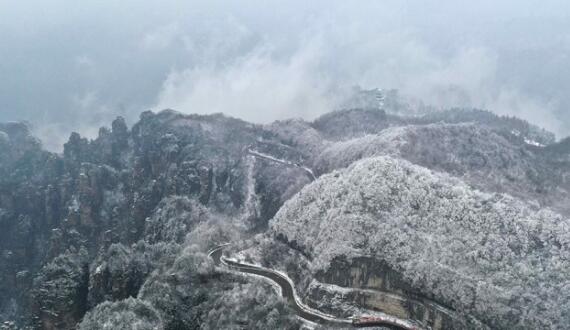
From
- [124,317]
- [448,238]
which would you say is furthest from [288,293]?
[124,317]

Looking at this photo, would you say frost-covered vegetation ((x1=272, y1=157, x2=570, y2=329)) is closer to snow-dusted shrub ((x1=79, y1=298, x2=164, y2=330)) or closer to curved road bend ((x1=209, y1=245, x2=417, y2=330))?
curved road bend ((x1=209, y1=245, x2=417, y2=330))

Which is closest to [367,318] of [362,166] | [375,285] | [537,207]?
[375,285]

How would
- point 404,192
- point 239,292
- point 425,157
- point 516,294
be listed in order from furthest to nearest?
1. point 425,157
2. point 404,192
3. point 239,292
4. point 516,294

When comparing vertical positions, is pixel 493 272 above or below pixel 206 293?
above

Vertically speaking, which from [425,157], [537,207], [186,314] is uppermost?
[425,157]

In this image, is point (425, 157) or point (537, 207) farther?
point (425, 157)

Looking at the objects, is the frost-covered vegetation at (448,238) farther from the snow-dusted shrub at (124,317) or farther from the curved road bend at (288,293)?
the snow-dusted shrub at (124,317)

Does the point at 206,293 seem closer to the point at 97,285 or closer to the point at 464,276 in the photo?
the point at 97,285
